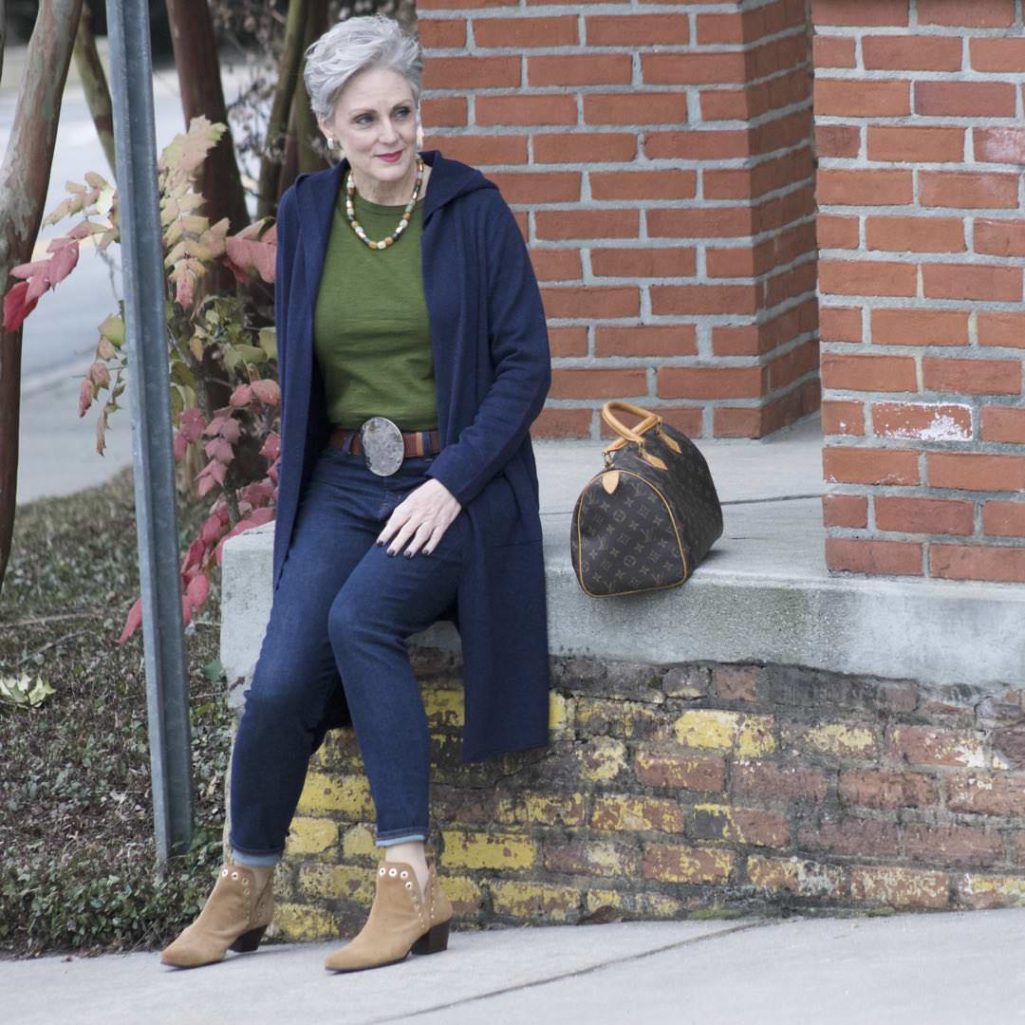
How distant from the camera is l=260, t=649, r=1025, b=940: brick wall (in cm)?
370

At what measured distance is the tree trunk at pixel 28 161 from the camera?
210 inches

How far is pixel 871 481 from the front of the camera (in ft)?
12.1

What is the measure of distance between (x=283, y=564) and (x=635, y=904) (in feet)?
3.08

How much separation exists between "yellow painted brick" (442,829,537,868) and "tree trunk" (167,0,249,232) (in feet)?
11.5

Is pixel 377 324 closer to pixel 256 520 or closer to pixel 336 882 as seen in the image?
pixel 336 882

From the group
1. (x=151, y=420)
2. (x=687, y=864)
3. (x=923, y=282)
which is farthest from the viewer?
(x=151, y=420)

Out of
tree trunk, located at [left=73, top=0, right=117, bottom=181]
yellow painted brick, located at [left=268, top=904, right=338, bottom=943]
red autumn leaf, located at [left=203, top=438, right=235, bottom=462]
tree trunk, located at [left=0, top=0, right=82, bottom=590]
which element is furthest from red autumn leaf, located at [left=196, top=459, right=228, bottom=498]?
tree trunk, located at [left=73, top=0, right=117, bottom=181]

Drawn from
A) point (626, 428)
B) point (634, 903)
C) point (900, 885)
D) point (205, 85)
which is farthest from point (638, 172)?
point (205, 85)

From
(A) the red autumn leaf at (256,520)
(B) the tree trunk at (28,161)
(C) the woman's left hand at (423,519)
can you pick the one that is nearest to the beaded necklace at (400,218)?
(C) the woman's left hand at (423,519)

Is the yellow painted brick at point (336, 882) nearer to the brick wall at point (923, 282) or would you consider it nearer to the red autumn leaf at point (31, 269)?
the brick wall at point (923, 282)

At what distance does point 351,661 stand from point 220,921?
58 cm

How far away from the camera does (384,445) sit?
3887 mm

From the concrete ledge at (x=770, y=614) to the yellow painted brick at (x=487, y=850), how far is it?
1.28 feet

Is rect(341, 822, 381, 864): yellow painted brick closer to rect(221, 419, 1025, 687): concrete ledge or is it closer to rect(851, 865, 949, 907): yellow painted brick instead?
rect(221, 419, 1025, 687): concrete ledge
